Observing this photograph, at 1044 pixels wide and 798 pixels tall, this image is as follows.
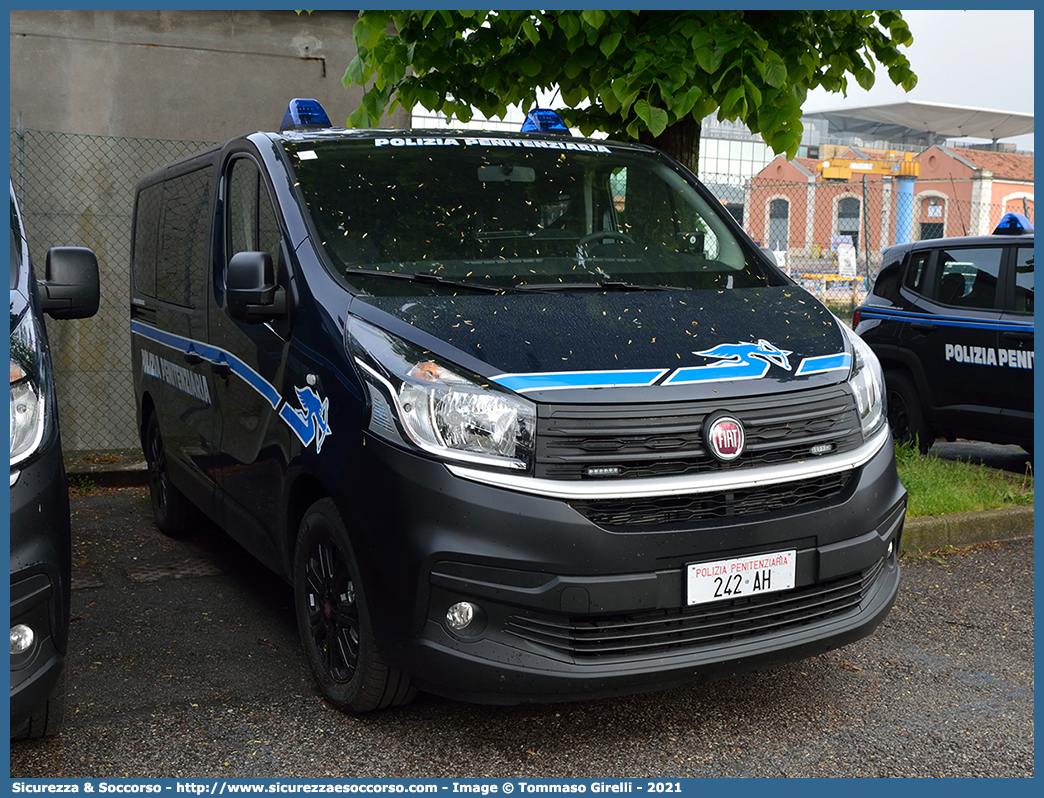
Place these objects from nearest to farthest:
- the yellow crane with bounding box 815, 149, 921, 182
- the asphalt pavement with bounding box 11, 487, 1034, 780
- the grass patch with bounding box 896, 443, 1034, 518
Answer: the asphalt pavement with bounding box 11, 487, 1034, 780
the grass patch with bounding box 896, 443, 1034, 518
the yellow crane with bounding box 815, 149, 921, 182

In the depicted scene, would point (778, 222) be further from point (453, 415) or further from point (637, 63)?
point (453, 415)

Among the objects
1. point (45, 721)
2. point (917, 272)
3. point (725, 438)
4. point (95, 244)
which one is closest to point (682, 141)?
point (917, 272)

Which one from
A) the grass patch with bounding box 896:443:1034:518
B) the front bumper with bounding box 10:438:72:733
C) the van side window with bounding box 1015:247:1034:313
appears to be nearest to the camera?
the front bumper with bounding box 10:438:72:733

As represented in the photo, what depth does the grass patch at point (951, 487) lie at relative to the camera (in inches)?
235

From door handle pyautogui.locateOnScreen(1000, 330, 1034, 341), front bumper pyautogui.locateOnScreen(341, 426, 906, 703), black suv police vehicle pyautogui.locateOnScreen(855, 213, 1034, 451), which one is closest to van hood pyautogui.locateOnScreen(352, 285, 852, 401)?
front bumper pyautogui.locateOnScreen(341, 426, 906, 703)

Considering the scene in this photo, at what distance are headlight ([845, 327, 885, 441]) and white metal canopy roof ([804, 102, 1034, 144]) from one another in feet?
189

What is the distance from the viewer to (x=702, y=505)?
313 centimetres

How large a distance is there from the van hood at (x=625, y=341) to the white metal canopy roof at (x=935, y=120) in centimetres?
5784

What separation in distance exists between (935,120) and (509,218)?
6259cm

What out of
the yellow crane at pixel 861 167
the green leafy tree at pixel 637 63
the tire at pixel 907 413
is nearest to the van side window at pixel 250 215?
the green leafy tree at pixel 637 63

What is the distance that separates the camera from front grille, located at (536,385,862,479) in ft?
9.90

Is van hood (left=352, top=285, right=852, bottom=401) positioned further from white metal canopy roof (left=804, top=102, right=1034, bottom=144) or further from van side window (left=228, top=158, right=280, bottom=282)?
white metal canopy roof (left=804, top=102, right=1034, bottom=144)

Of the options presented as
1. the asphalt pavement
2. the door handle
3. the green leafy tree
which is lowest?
the asphalt pavement

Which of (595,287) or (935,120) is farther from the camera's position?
(935,120)
